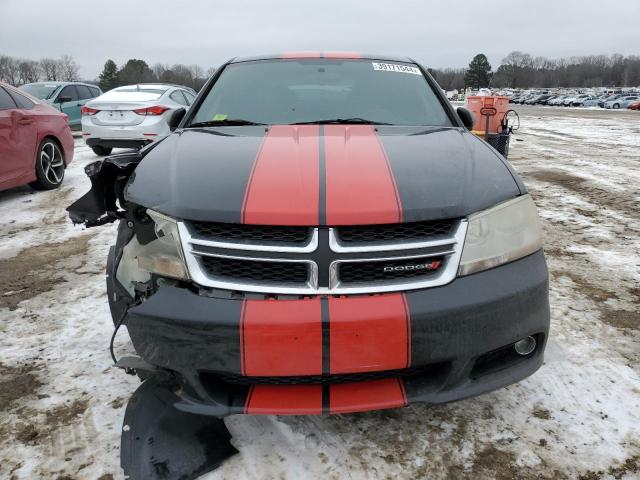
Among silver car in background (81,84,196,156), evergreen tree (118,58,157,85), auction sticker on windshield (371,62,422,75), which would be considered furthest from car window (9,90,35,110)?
evergreen tree (118,58,157,85)

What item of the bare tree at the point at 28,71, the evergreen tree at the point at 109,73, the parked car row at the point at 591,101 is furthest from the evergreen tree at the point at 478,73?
the bare tree at the point at 28,71

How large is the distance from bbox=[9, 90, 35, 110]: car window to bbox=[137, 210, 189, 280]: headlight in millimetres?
5261

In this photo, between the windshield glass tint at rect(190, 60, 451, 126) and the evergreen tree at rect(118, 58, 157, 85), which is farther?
the evergreen tree at rect(118, 58, 157, 85)

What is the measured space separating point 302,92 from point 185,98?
7.89 metres

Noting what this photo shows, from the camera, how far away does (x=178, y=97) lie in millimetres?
9750

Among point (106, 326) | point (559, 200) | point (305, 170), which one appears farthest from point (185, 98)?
point (305, 170)

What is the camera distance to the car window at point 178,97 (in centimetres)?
947

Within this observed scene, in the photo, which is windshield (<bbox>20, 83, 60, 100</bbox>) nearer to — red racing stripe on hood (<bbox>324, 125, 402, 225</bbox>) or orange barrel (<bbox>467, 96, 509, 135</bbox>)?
orange barrel (<bbox>467, 96, 509, 135</bbox>)

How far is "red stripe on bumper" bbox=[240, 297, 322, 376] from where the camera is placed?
5.11ft

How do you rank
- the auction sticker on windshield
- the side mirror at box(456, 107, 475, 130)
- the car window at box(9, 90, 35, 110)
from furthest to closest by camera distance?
1. the car window at box(9, 90, 35, 110)
2. the auction sticker on windshield
3. the side mirror at box(456, 107, 475, 130)

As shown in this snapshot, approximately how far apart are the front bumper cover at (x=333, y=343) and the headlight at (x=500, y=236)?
5 cm

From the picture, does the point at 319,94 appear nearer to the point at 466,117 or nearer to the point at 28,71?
the point at 466,117

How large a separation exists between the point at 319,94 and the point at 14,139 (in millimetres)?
4276

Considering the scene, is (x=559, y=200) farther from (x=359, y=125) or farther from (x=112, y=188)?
(x=112, y=188)
